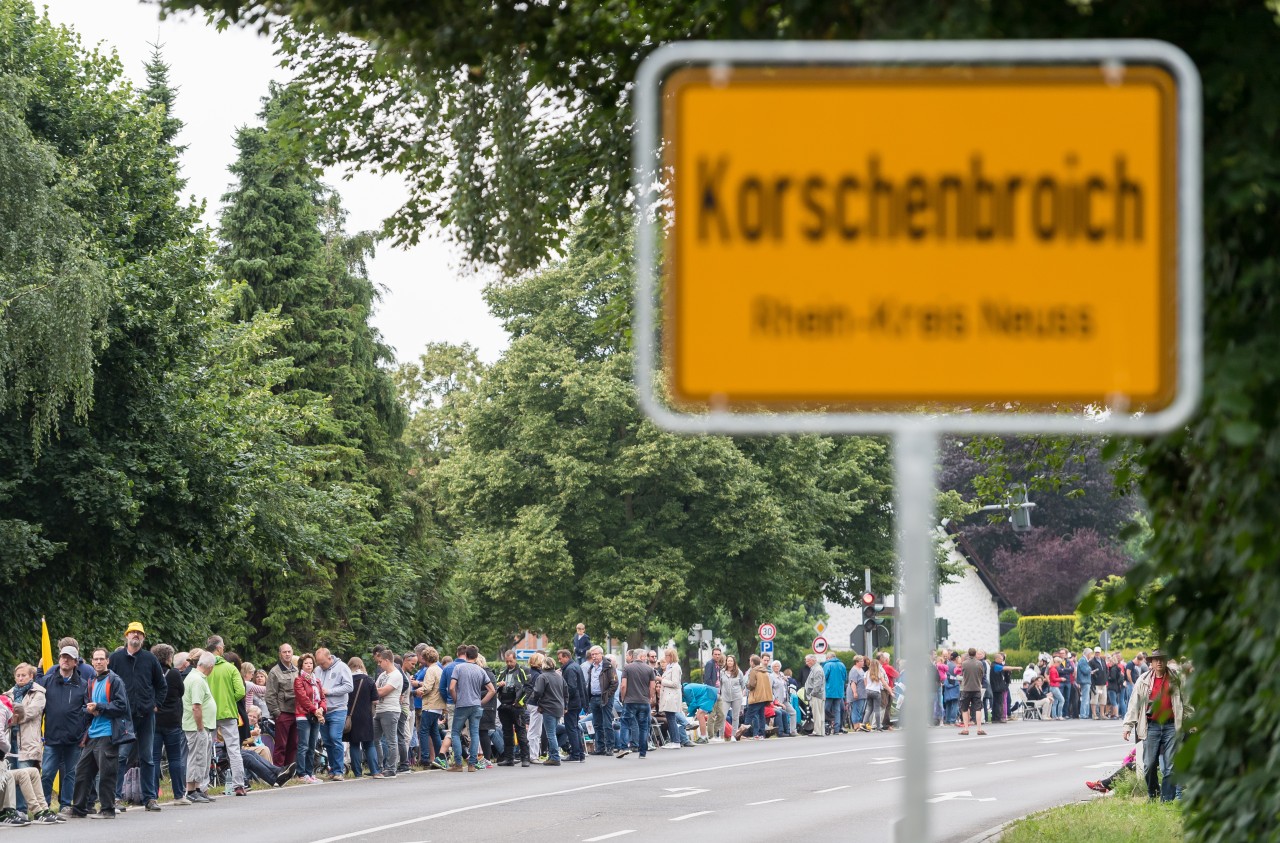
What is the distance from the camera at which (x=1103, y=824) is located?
14883 millimetres

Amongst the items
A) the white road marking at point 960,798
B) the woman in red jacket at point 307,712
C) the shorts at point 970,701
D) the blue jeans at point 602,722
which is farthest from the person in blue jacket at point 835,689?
the woman in red jacket at point 307,712

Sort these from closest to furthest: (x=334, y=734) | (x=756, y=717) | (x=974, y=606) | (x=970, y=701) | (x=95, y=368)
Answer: (x=334, y=734) → (x=95, y=368) → (x=756, y=717) → (x=970, y=701) → (x=974, y=606)

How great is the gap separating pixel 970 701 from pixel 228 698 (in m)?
Answer: 20.6

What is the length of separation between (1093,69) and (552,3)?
5.98 meters

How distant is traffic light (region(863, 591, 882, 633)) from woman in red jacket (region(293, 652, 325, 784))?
18403mm

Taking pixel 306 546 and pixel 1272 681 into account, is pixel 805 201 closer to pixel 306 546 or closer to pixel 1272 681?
pixel 1272 681

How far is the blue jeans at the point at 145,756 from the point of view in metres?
18.2

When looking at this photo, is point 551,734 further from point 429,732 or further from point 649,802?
point 649,802

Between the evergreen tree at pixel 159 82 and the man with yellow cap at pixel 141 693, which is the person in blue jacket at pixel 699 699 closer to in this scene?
the man with yellow cap at pixel 141 693

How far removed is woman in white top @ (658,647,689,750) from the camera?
29.3m

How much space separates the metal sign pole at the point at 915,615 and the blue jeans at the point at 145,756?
16.0m

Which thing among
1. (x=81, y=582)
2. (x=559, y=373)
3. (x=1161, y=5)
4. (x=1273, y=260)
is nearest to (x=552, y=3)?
(x=1161, y=5)

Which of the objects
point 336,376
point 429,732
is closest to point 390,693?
point 429,732

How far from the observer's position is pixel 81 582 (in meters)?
30.6
